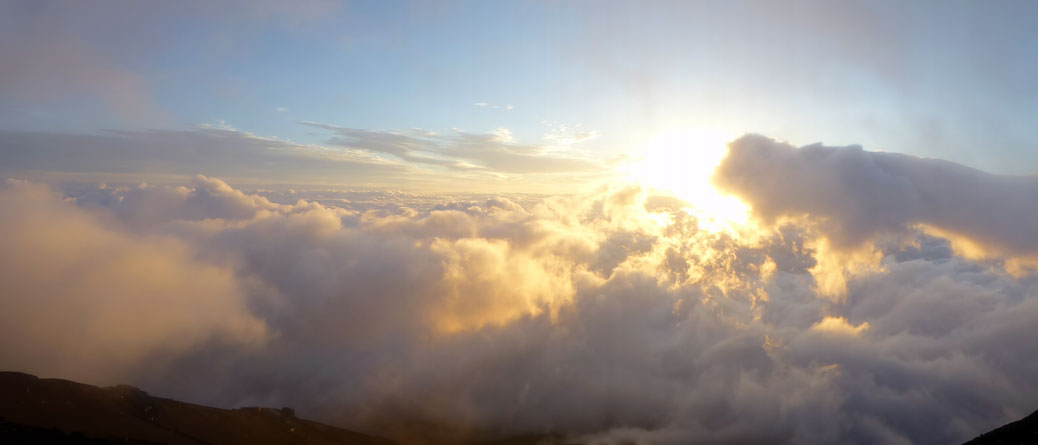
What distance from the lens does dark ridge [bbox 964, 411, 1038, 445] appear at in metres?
55.0

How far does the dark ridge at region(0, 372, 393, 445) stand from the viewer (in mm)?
88369

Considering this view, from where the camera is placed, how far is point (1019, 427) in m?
63.9

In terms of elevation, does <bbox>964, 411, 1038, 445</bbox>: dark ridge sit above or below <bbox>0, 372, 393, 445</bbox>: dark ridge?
above

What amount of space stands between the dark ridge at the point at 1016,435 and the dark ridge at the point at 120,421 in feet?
466

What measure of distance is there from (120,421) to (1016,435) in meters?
166

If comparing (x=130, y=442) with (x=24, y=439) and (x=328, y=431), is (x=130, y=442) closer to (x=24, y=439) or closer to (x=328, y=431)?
(x=24, y=439)

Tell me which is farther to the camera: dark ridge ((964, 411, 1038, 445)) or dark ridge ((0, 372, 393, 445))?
dark ridge ((0, 372, 393, 445))

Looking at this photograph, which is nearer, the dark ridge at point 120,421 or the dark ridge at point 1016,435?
the dark ridge at point 1016,435

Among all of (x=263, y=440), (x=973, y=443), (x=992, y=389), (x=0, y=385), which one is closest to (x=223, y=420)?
(x=263, y=440)

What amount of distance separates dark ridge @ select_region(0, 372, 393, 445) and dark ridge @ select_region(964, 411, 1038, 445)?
14217cm

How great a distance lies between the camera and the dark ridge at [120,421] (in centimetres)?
8837

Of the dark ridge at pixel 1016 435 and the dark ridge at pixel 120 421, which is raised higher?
the dark ridge at pixel 1016 435

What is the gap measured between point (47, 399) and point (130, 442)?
27165mm

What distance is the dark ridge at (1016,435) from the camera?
181 ft
